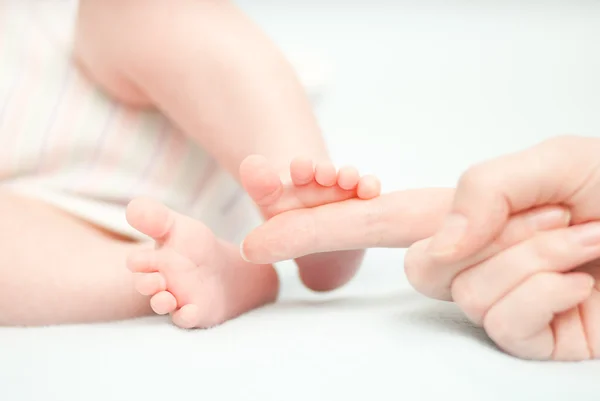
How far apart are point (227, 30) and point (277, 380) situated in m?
0.40

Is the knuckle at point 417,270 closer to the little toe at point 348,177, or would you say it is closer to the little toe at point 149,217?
the little toe at point 348,177

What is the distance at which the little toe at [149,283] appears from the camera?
54 cm

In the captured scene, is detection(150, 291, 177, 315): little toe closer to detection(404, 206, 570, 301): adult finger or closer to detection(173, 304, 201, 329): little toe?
detection(173, 304, 201, 329): little toe

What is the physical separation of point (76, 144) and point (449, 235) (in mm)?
491

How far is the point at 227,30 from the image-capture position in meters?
0.71

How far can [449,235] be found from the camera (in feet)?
1.49

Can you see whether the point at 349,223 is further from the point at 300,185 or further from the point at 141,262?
the point at 141,262

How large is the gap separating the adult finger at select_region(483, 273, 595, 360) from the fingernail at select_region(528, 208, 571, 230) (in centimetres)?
4

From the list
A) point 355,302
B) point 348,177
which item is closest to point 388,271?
point 355,302

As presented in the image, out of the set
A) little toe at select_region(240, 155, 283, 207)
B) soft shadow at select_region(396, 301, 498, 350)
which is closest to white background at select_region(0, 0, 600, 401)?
soft shadow at select_region(396, 301, 498, 350)

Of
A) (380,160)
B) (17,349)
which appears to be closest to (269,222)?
(17,349)

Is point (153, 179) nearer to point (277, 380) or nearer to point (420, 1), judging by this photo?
point (277, 380)

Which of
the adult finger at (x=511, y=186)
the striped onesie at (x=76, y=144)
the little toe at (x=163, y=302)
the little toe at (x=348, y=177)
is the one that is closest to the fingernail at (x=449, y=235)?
the adult finger at (x=511, y=186)

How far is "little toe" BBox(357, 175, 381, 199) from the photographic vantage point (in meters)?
0.55
